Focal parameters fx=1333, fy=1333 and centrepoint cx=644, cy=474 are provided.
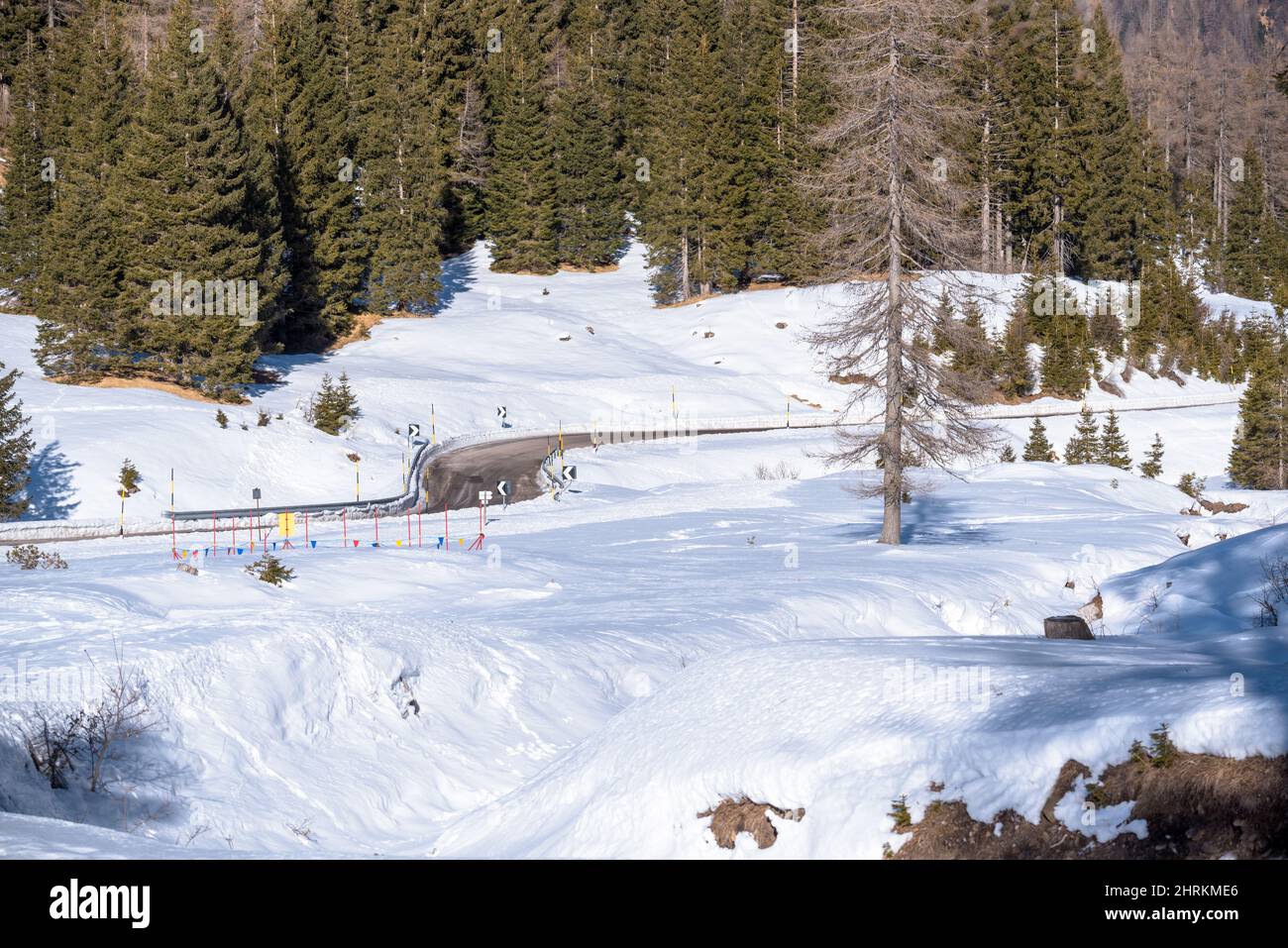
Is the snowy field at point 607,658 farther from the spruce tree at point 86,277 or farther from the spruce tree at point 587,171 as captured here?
the spruce tree at point 587,171

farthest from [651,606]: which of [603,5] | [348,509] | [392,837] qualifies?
[603,5]

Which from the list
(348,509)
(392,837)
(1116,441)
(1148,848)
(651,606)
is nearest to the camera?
(1148,848)

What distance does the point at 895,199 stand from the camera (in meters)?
27.3

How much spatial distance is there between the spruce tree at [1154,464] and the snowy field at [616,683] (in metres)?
19.2

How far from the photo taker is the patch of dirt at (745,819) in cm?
926

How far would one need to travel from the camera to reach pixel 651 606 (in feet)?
67.5

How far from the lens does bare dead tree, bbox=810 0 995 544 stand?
2669cm

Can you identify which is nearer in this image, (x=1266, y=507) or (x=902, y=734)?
(x=902, y=734)

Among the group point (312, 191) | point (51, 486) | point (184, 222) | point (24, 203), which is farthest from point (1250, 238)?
point (51, 486)

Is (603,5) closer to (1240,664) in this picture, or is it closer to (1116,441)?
(1116,441)

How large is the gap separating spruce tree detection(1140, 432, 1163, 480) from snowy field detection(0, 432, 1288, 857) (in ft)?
63.1

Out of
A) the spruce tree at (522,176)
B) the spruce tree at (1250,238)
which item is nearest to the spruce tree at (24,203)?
the spruce tree at (522,176)

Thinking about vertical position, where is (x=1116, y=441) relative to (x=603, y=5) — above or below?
below
